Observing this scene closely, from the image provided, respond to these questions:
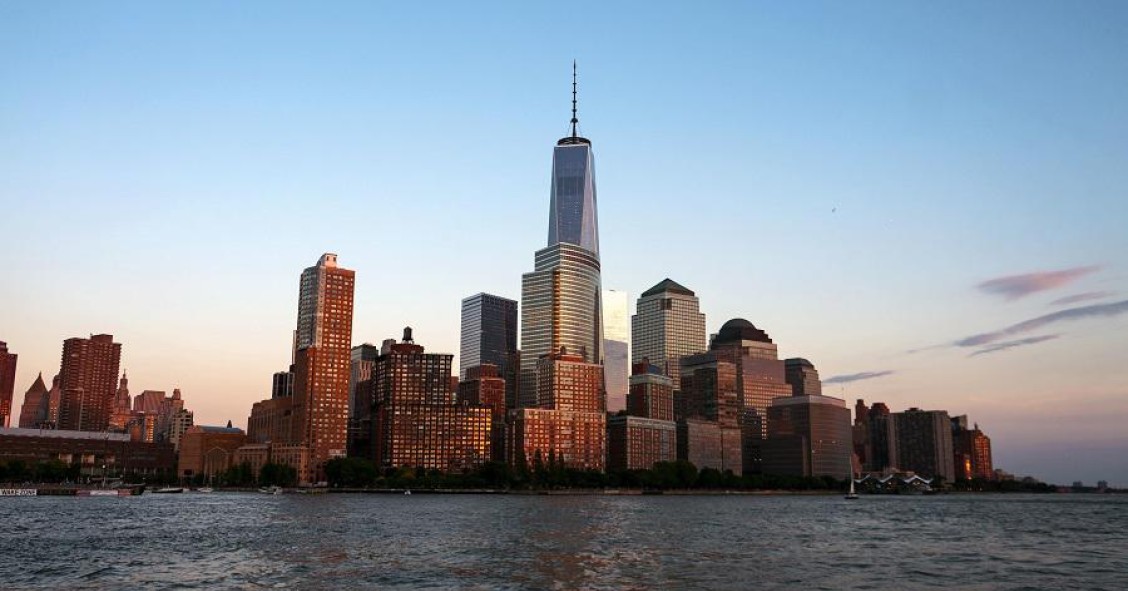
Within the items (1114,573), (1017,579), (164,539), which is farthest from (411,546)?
(1114,573)

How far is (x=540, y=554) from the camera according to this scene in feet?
304

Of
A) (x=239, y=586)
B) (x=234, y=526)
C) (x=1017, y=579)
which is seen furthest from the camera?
(x=234, y=526)

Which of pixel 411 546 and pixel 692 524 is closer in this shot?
pixel 411 546

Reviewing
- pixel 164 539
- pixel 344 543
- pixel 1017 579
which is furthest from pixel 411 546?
pixel 1017 579

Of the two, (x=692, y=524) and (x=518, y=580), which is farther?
(x=692, y=524)

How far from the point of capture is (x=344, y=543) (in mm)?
102062

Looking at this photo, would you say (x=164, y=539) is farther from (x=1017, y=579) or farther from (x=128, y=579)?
(x=1017, y=579)

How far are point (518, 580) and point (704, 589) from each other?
45.0 ft

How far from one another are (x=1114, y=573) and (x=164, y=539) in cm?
9274

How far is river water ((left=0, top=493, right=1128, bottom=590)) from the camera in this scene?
72.4m

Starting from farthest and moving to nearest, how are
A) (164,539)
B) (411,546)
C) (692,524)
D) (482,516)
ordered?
(482,516) → (692,524) → (164,539) → (411,546)

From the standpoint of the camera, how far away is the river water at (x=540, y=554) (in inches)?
2849

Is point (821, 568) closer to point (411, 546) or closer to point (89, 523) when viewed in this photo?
point (411, 546)

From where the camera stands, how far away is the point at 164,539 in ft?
352
